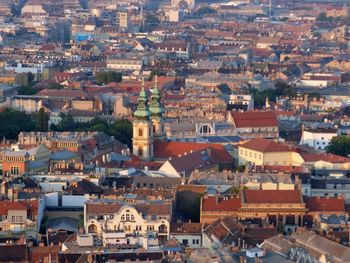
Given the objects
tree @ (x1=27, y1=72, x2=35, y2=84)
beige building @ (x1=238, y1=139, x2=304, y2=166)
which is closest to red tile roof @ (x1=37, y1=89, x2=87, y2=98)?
tree @ (x1=27, y1=72, x2=35, y2=84)

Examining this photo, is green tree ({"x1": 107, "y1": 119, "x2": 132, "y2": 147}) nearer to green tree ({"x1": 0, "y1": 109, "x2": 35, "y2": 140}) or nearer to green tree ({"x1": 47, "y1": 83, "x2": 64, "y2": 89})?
green tree ({"x1": 0, "y1": 109, "x2": 35, "y2": 140})

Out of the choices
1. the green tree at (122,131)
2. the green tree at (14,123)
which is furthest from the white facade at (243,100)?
the green tree at (122,131)

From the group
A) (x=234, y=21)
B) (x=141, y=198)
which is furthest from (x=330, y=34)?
(x=141, y=198)

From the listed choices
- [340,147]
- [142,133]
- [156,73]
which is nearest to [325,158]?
[340,147]

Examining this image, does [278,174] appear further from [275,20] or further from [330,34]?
[275,20]

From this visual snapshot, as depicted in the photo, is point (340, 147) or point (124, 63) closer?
point (340, 147)

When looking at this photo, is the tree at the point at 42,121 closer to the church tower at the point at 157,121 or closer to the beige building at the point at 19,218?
the church tower at the point at 157,121

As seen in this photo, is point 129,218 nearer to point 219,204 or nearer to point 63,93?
point 219,204

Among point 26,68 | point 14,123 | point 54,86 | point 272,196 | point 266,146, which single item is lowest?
point 26,68
